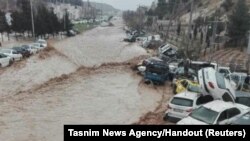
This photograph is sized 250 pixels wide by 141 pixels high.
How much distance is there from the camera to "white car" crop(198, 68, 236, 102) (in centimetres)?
1733

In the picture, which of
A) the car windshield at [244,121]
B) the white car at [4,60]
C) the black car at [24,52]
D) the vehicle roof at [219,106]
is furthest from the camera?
the black car at [24,52]

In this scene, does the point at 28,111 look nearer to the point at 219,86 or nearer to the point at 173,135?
the point at 219,86

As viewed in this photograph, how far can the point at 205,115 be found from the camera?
14719 millimetres

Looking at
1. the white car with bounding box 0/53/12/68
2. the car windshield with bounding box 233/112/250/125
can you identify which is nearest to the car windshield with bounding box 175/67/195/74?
the white car with bounding box 0/53/12/68

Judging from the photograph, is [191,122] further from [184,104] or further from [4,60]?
[4,60]

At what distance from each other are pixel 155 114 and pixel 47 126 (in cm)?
566

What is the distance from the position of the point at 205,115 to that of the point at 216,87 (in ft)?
10.4

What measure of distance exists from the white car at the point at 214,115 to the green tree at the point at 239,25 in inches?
1332

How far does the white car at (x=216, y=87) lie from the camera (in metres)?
17.3

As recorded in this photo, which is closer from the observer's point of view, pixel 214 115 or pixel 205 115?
pixel 214 115

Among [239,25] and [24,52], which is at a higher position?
[239,25]

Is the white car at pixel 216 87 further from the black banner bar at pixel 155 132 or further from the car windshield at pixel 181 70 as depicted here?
the car windshield at pixel 181 70

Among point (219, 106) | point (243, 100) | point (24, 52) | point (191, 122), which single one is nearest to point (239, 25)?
point (24, 52)

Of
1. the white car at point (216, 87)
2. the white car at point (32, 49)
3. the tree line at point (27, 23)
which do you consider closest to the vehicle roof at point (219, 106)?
the white car at point (216, 87)
